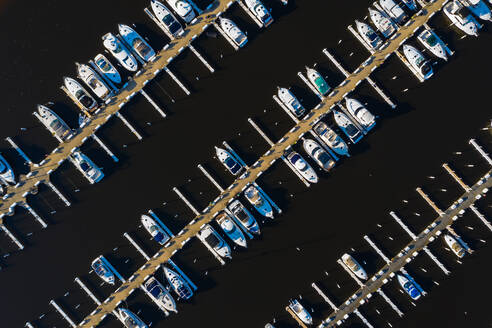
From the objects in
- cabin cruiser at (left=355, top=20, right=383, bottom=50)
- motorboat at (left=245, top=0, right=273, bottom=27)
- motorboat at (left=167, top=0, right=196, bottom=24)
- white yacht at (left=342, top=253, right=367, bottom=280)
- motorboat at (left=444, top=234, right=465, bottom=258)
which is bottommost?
motorboat at (left=444, top=234, right=465, bottom=258)

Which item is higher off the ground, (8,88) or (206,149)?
(8,88)

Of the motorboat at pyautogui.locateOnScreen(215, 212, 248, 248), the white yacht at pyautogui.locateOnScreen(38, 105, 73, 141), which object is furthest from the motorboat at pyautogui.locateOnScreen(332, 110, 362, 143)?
the white yacht at pyautogui.locateOnScreen(38, 105, 73, 141)

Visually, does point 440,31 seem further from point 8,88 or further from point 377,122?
point 8,88

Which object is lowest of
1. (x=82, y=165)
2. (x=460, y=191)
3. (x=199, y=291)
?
(x=460, y=191)

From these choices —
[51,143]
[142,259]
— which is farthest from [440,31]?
[51,143]

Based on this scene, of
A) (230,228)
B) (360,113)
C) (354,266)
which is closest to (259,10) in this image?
(360,113)

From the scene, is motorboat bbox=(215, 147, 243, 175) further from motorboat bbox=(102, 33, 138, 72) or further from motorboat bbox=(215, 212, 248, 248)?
motorboat bbox=(102, 33, 138, 72)

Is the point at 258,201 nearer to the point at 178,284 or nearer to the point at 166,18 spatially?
the point at 178,284
